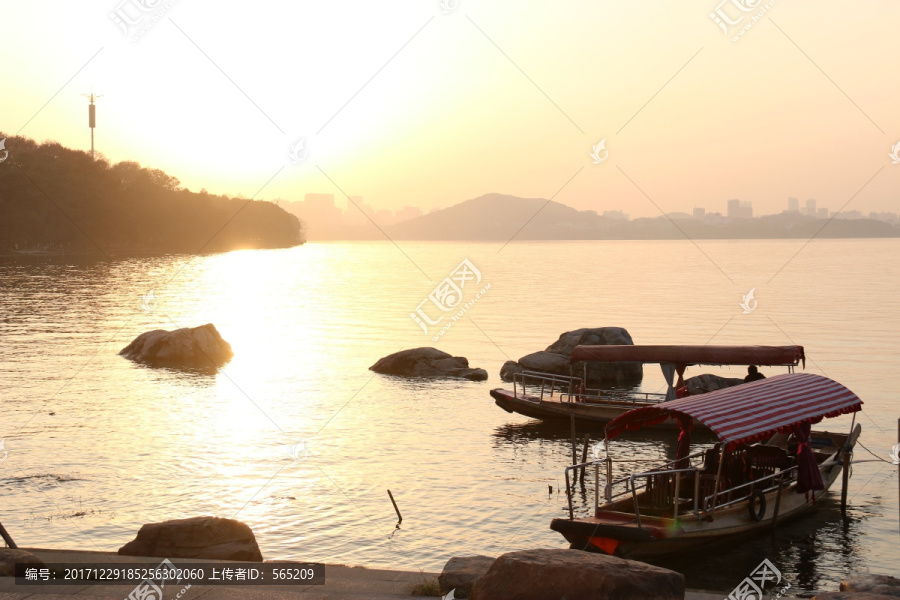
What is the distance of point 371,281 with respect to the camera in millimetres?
149625

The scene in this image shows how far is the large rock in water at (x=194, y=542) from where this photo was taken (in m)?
16.0

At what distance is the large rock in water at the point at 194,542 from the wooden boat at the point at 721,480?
22.4 feet

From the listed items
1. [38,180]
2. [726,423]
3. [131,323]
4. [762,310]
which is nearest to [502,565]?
[726,423]

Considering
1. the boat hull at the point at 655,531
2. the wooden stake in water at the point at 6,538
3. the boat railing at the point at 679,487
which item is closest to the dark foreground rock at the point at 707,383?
the boat railing at the point at 679,487

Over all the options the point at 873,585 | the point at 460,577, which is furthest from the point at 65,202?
the point at 873,585

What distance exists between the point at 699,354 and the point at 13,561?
25074 millimetres

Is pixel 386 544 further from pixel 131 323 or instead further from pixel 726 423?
pixel 131 323

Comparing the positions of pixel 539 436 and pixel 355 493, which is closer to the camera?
pixel 355 493

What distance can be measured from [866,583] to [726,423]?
4.78m

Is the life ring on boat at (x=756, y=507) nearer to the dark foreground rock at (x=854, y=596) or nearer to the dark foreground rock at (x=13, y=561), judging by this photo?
the dark foreground rock at (x=854, y=596)

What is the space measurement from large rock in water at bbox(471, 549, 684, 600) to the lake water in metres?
7.57

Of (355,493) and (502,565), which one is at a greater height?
(502,565)

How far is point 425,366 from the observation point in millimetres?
47875

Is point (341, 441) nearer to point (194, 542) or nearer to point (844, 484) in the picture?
point (194, 542)
